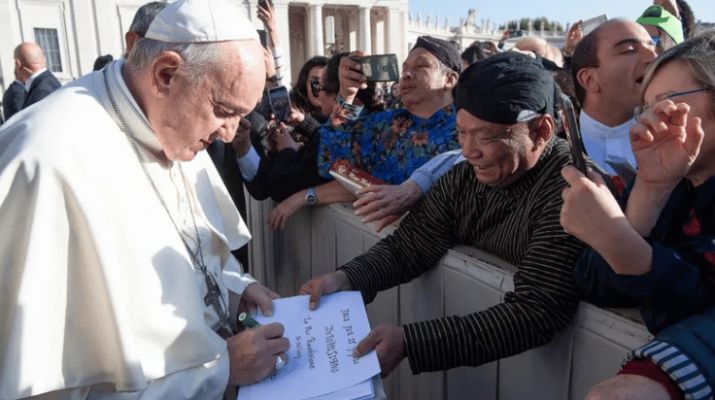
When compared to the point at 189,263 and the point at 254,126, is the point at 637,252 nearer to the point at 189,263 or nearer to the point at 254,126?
the point at 189,263

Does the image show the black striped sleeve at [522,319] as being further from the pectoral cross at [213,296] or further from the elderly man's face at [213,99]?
the elderly man's face at [213,99]

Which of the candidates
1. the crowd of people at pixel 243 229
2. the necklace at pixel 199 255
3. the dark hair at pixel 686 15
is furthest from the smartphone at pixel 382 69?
the dark hair at pixel 686 15

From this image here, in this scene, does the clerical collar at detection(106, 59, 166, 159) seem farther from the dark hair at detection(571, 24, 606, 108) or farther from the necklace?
the dark hair at detection(571, 24, 606, 108)

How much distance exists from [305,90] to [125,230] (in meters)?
3.13

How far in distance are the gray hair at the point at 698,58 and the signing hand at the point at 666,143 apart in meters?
0.13

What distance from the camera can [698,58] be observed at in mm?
1134

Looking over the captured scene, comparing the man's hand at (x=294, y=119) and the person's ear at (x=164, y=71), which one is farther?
the man's hand at (x=294, y=119)

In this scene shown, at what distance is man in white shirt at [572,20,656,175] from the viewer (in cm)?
260

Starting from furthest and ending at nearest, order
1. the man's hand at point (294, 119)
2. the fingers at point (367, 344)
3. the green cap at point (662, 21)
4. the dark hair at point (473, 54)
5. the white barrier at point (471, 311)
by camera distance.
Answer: the dark hair at point (473, 54) < the green cap at point (662, 21) < the man's hand at point (294, 119) < the fingers at point (367, 344) < the white barrier at point (471, 311)

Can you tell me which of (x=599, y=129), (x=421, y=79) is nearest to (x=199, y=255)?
(x=421, y=79)

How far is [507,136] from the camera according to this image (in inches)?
61.2

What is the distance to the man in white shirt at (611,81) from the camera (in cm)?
260

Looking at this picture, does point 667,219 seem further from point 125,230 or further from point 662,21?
point 662,21

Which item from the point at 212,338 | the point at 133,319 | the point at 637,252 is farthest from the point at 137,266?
the point at 637,252
